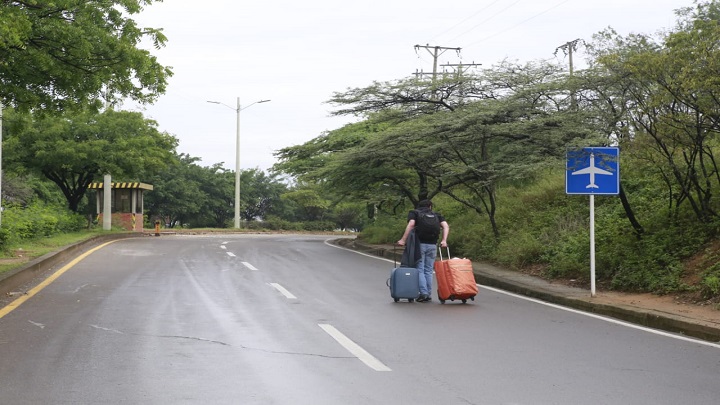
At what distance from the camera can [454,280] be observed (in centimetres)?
1166

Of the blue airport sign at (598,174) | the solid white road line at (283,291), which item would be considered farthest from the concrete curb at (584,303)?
the solid white road line at (283,291)

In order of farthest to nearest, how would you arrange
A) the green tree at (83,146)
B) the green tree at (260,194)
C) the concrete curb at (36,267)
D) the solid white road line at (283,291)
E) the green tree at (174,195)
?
1. the green tree at (260,194)
2. the green tree at (174,195)
3. the green tree at (83,146)
4. the concrete curb at (36,267)
5. the solid white road line at (283,291)

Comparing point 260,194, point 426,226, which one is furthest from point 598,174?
point 260,194

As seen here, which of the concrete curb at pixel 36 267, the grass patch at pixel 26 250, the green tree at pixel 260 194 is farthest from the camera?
the green tree at pixel 260 194

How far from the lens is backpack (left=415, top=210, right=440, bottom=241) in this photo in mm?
11953

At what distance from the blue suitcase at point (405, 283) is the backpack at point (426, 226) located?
58cm

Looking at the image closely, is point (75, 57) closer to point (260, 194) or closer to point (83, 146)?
point (83, 146)

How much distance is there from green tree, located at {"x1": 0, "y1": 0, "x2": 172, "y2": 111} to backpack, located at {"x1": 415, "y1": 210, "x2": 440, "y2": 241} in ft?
18.6

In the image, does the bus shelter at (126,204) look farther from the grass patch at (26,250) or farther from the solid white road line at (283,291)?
the solid white road line at (283,291)

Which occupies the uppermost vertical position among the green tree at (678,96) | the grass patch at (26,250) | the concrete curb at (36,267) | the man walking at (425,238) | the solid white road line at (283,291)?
the green tree at (678,96)

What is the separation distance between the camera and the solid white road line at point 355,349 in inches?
279

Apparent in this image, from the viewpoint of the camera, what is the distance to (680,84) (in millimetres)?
11812

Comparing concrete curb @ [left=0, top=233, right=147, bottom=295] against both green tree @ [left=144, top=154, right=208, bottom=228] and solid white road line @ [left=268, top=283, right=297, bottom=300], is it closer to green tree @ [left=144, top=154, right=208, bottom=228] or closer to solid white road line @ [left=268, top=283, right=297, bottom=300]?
solid white road line @ [left=268, top=283, right=297, bottom=300]

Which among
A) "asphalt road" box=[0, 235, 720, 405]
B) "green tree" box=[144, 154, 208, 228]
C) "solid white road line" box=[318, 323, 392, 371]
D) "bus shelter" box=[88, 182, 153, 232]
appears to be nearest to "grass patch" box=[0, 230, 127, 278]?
"asphalt road" box=[0, 235, 720, 405]
